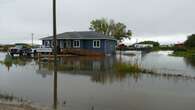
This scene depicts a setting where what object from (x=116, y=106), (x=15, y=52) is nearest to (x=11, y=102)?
(x=116, y=106)

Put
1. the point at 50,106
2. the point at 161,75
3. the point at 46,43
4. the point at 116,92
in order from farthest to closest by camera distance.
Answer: the point at 46,43 → the point at 161,75 → the point at 116,92 → the point at 50,106

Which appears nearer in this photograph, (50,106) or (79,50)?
(50,106)

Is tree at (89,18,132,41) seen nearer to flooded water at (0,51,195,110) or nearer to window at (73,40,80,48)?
window at (73,40,80,48)

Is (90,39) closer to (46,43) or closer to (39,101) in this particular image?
(46,43)

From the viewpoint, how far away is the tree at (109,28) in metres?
88.1

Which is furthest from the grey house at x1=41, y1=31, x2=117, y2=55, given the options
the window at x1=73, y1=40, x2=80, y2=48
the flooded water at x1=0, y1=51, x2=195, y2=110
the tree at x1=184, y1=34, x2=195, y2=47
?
the flooded water at x1=0, y1=51, x2=195, y2=110

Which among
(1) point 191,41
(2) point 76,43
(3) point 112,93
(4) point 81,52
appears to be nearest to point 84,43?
A: (2) point 76,43

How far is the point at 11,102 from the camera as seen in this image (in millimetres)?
11008

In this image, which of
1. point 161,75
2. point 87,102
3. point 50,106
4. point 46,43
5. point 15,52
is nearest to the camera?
point 50,106

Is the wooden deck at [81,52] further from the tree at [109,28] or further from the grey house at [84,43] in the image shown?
the tree at [109,28]

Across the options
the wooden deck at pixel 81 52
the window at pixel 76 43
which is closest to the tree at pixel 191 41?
the wooden deck at pixel 81 52

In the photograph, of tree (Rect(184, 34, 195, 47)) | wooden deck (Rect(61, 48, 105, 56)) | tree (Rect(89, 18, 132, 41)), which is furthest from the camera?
tree (Rect(89, 18, 132, 41))

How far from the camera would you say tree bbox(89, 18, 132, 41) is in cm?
8806

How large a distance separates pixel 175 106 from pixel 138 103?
1277 mm
